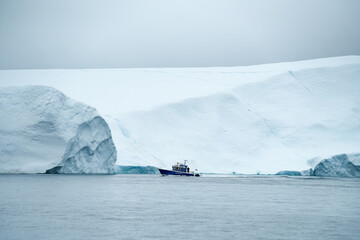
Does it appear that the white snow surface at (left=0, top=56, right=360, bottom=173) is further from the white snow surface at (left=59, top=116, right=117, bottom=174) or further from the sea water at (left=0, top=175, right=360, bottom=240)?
the sea water at (left=0, top=175, right=360, bottom=240)

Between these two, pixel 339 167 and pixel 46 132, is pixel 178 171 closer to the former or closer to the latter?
pixel 46 132

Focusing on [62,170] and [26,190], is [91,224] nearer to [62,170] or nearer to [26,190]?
[26,190]

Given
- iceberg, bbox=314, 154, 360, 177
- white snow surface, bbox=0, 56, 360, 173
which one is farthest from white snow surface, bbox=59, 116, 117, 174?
iceberg, bbox=314, 154, 360, 177

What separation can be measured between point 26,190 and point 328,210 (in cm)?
996

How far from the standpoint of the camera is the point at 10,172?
81.7ft

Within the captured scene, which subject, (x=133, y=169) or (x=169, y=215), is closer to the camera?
(x=169, y=215)

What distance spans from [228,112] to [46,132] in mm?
15187

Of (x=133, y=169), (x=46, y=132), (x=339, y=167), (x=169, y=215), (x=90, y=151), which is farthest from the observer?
(x=339, y=167)

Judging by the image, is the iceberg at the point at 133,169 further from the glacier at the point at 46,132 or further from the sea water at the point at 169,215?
the sea water at the point at 169,215

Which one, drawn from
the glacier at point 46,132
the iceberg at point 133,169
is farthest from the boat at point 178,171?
the glacier at point 46,132

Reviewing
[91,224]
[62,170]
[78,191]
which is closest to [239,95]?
[62,170]

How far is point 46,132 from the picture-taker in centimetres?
2550

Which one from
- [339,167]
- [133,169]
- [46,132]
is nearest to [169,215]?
[46,132]

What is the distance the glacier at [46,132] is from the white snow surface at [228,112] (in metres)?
3.47
